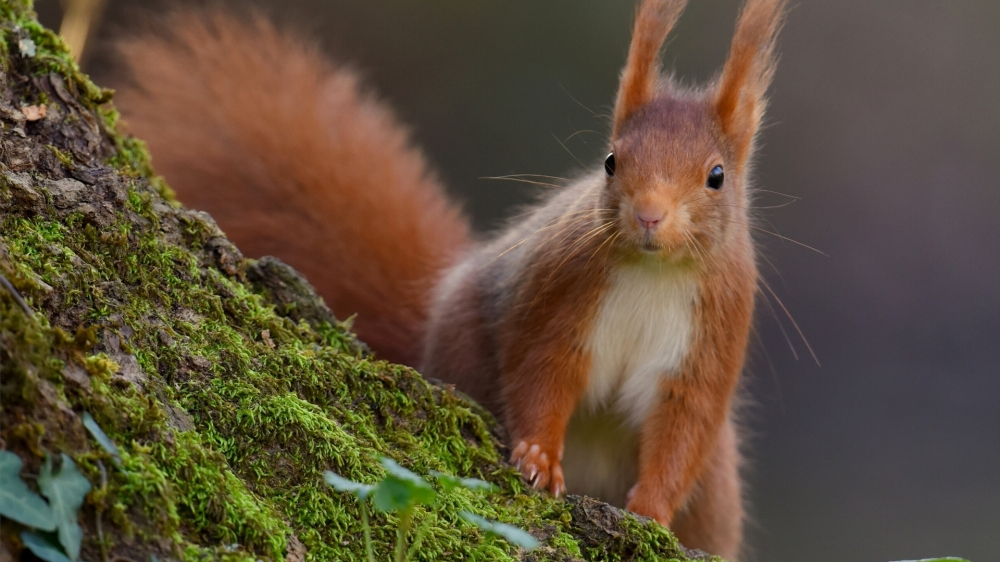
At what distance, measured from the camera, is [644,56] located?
178 centimetres

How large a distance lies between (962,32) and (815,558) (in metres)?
2.74

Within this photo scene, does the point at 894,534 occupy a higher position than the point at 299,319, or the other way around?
the point at 894,534

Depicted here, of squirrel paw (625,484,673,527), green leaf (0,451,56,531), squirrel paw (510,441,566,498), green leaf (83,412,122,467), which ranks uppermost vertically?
squirrel paw (625,484,673,527)

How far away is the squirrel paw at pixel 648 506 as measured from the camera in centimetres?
168

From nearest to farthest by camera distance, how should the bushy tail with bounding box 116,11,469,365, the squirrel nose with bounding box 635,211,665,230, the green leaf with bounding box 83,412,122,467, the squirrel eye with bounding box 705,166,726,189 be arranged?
the green leaf with bounding box 83,412,122,467
the squirrel nose with bounding box 635,211,665,230
the squirrel eye with bounding box 705,166,726,189
the bushy tail with bounding box 116,11,469,365

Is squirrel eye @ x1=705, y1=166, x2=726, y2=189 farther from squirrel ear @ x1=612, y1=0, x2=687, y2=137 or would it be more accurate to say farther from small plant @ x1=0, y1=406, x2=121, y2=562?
small plant @ x1=0, y1=406, x2=121, y2=562

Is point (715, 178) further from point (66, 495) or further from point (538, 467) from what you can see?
point (66, 495)

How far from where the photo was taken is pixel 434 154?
14.3ft

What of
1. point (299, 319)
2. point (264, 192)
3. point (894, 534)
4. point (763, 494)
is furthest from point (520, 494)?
point (763, 494)

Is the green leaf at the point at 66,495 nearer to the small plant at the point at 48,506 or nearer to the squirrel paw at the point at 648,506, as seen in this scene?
the small plant at the point at 48,506

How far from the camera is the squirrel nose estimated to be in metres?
1.50

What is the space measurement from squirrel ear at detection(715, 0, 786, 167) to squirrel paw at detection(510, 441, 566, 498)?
2.21ft

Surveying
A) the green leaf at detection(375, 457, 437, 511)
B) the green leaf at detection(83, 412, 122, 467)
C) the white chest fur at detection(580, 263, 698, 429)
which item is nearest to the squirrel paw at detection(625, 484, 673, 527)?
the white chest fur at detection(580, 263, 698, 429)

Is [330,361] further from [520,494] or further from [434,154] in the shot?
[434,154]
